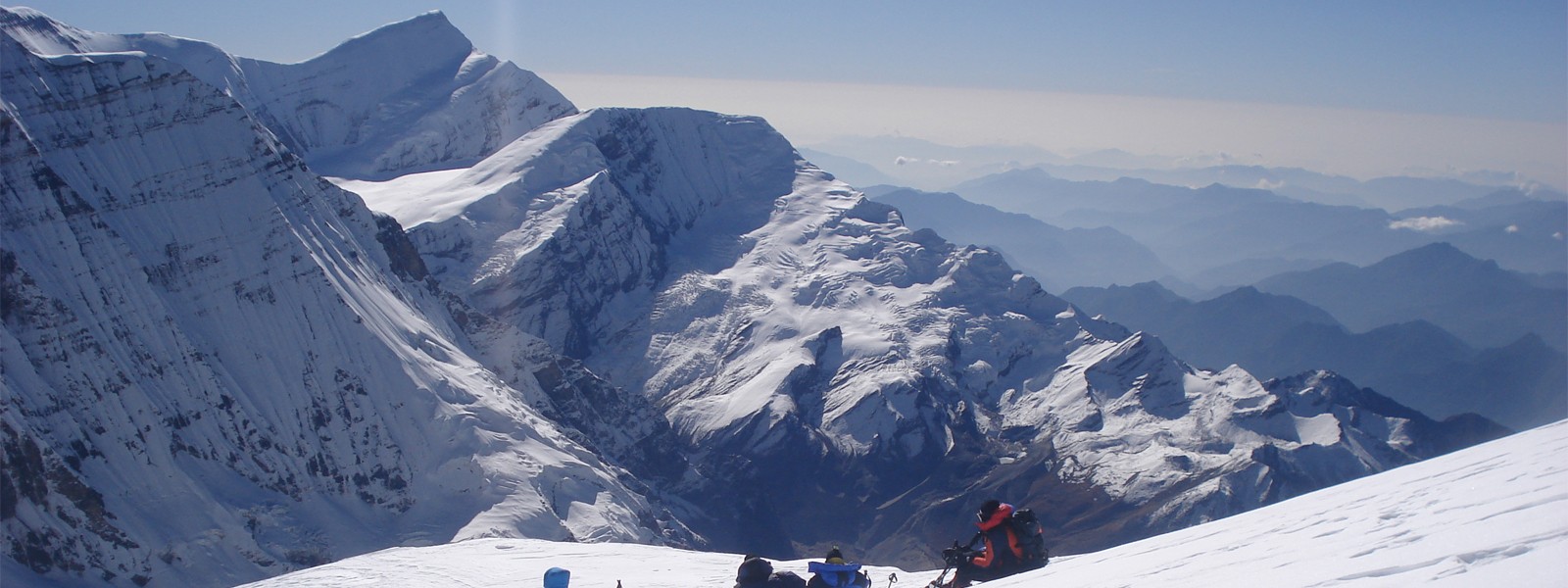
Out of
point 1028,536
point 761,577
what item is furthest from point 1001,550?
point 761,577

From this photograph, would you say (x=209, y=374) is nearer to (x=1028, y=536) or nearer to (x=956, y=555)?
(x=956, y=555)

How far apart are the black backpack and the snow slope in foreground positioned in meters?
0.81

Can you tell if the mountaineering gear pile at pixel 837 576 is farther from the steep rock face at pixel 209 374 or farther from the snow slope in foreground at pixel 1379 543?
the steep rock face at pixel 209 374

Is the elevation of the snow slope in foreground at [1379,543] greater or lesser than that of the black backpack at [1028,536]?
greater

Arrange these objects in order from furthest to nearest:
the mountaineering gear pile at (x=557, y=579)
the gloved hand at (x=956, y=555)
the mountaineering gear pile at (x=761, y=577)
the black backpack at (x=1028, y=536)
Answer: the mountaineering gear pile at (x=557, y=579) < the black backpack at (x=1028, y=536) < the gloved hand at (x=956, y=555) < the mountaineering gear pile at (x=761, y=577)

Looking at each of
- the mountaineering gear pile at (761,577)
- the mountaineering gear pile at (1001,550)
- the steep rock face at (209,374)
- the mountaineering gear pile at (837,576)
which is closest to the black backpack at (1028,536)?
the mountaineering gear pile at (1001,550)

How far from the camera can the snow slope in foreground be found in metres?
19.0

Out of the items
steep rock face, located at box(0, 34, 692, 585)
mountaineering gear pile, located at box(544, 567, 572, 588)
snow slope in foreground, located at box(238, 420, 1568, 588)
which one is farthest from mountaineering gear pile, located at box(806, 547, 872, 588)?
steep rock face, located at box(0, 34, 692, 585)

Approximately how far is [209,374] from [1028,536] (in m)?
116

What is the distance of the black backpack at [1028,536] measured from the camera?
33.7 metres

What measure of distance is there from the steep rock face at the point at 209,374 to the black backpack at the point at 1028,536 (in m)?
98.5

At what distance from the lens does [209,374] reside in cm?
12388

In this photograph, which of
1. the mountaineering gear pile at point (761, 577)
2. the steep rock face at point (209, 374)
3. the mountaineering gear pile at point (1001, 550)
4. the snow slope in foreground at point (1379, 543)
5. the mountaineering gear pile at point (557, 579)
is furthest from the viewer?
the steep rock face at point (209, 374)

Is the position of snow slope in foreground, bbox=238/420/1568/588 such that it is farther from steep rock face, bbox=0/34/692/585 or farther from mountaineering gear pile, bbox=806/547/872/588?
steep rock face, bbox=0/34/692/585
